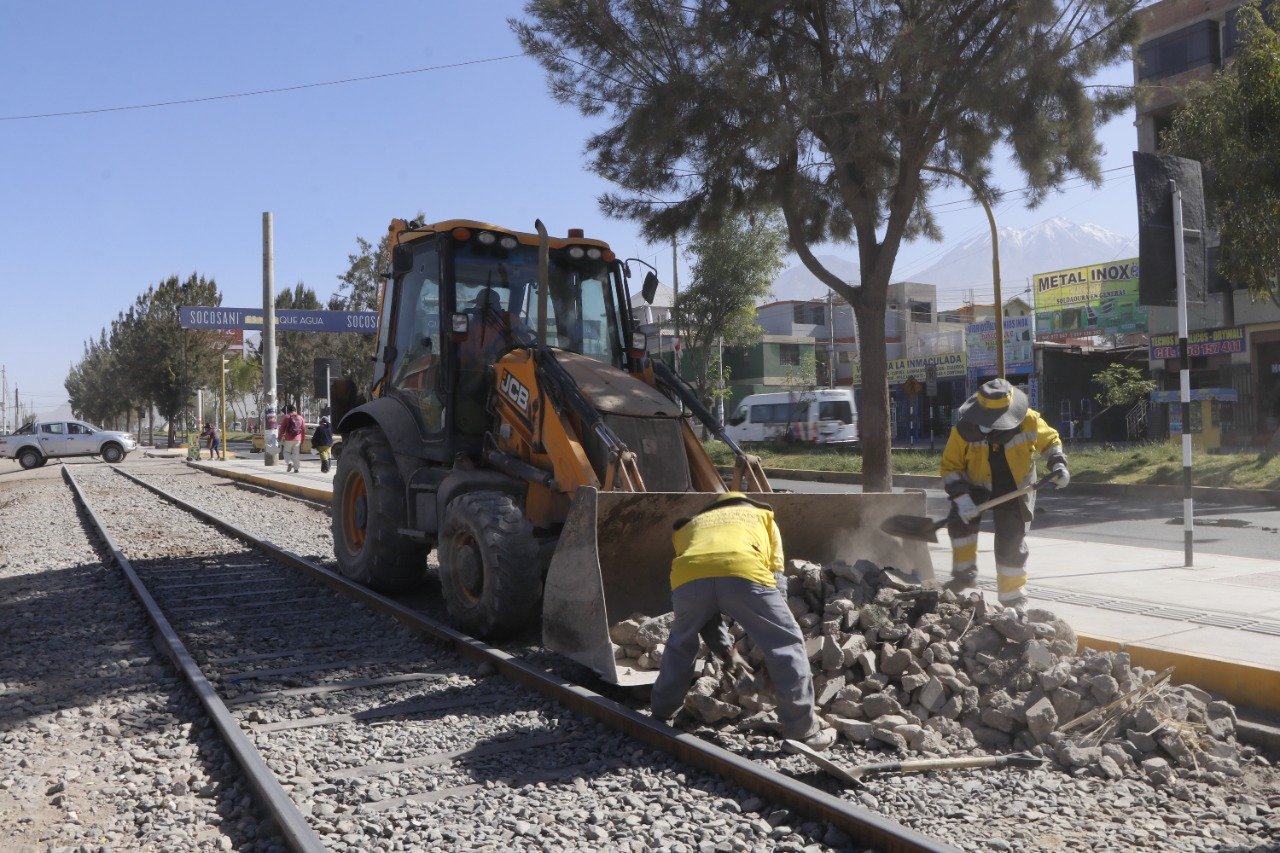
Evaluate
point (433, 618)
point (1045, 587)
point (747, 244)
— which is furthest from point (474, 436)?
point (747, 244)

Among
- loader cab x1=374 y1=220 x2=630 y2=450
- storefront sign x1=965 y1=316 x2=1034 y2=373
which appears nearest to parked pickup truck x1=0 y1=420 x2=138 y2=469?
loader cab x1=374 y1=220 x2=630 y2=450

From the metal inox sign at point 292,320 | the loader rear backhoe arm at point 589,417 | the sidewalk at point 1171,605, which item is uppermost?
the metal inox sign at point 292,320

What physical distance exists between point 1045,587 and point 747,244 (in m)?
26.9

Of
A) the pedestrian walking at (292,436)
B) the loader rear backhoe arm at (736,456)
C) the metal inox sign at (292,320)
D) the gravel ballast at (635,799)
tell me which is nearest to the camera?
the gravel ballast at (635,799)

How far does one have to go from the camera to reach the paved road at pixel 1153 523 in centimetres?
1110

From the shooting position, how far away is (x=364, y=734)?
5051mm

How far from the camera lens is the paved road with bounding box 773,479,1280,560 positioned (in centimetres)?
1110

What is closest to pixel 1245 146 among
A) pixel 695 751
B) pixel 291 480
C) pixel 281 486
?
pixel 695 751

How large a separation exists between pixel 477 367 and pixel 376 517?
4.99 ft

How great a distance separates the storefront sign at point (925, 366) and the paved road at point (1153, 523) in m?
27.8

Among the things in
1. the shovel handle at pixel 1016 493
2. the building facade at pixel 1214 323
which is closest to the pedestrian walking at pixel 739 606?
the shovel handle at pixel 1016 493

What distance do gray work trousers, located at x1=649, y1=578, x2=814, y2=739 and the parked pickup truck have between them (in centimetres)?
3748

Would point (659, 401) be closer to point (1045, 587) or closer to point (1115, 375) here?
point (1045, 587)

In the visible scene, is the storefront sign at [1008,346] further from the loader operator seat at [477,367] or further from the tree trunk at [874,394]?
the loader operator seat at [477,367]
